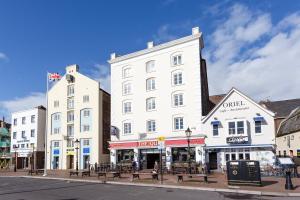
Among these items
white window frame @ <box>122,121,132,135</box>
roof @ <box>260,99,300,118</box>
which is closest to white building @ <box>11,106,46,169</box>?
white window frame @ <box>122,121,132,135</box>

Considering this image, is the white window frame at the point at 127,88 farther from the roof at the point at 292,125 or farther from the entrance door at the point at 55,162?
the roof at the point at 292,125

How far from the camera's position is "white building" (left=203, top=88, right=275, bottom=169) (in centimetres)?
3359

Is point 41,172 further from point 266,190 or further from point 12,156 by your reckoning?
point 266,190

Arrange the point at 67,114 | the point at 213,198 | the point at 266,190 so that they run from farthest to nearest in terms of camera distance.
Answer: the point at 67,114 → the point at 266,190 → the point at 213,198

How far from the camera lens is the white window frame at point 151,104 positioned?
42281 mm

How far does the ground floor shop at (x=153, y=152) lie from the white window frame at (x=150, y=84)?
6904 mm

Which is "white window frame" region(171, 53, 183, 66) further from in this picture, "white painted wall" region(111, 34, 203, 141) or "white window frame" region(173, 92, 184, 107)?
"white window frame" region(173, 92, 184, 107)

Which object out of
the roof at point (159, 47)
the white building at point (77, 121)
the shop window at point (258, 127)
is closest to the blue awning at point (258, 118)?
the shop window at point (258, 127)

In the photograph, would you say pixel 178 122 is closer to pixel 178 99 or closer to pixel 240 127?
pixel 178 99

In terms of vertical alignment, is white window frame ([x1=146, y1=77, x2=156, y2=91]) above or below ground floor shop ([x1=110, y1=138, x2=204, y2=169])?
above

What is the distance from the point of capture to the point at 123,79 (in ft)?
149

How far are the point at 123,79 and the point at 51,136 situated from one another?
652 inches

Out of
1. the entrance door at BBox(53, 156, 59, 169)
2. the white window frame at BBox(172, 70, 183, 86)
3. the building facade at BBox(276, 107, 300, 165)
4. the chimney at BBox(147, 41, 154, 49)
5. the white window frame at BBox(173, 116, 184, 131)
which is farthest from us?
the entrance door at BBox(53, 156, 59, 169)

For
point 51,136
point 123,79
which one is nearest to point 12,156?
point 51,136
